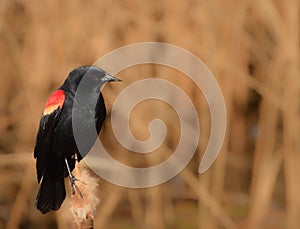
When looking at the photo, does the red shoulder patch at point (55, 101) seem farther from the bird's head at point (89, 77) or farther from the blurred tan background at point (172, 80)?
the blurred tan background at point (172, 80)

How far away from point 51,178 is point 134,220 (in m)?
2.99

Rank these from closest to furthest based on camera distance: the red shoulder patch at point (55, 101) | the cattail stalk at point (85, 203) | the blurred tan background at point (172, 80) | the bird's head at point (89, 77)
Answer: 1. the cattail stalk at point (85, 203)
2. the bird's head at point (89, 77)
3. the red shoulder patch at point (55, 101)
4. the blurred tan background at point (172, 80)

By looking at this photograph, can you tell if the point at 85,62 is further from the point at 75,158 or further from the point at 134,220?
the point at 75,158

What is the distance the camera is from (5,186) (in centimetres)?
564

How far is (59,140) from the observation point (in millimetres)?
2465

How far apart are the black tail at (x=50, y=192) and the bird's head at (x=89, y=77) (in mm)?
268

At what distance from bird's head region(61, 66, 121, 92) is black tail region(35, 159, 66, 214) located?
0.27 metres

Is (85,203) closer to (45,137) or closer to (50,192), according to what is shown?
(50,192)

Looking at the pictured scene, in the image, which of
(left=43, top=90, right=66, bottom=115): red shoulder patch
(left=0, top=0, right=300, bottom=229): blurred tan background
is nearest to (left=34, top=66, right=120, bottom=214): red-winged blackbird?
(left=43, top=90, right=66, bottom=115): red shoulder patch

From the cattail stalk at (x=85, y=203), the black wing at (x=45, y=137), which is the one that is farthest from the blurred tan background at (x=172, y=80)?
the cattail stalk at (x=85, y=203)

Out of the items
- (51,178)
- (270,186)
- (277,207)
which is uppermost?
(51,178)

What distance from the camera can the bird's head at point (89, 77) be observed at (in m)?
2.31

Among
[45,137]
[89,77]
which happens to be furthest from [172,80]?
[89,77]

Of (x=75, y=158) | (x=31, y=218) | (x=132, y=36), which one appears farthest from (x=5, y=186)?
(x=75, y=158)
